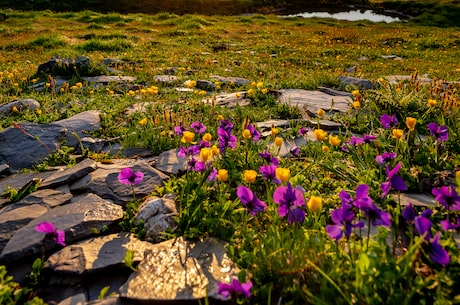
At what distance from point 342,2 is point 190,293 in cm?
7169

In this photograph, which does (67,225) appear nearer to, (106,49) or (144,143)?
(144,143)

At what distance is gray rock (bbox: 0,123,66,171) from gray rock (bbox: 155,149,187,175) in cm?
138

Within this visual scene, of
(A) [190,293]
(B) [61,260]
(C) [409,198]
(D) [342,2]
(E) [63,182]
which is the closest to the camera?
(A) [190,293]

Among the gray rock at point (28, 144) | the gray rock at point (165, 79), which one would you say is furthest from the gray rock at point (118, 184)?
the gray rock at point (165, 79)

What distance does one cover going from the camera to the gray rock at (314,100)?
6.14 meters

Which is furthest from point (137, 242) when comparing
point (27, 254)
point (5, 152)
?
point (5, 152)

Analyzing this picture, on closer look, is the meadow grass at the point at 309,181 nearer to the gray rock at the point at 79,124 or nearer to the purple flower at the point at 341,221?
the purple flower at the point at 341,221

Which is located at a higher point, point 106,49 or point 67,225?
point 67,225

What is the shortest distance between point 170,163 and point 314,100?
3789 mm

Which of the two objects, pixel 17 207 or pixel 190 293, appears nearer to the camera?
pixel 190 293

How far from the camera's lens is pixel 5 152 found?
14.2 ft

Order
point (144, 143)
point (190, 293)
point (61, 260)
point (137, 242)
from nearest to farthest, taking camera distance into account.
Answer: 1. point (190, 293)
2. point (61, 260)
3. point (137, 242)
4. point (144, 143)

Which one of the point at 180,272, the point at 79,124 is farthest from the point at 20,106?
the point at 180,272

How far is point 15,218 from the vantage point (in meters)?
2.95
